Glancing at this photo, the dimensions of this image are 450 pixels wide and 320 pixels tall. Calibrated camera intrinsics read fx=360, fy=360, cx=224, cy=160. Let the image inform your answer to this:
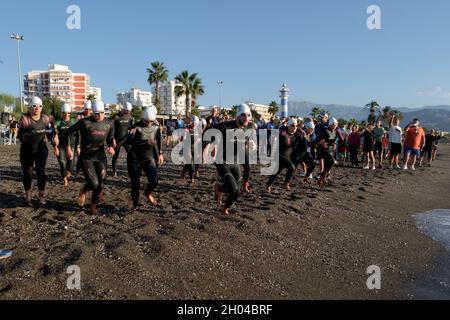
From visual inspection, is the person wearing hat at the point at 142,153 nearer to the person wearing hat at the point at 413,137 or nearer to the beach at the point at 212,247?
the beach at the point at 212,247

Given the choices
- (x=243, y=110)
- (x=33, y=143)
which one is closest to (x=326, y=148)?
(x=243, y=110)

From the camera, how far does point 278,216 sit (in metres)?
6.75

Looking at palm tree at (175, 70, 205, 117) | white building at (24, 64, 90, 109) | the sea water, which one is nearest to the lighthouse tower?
palm tree at (175, 70, 205, 117)

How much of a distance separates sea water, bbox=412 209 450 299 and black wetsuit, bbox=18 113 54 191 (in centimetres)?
680

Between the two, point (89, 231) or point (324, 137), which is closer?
point (89, 231)

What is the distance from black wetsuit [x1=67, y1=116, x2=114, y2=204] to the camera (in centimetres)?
671

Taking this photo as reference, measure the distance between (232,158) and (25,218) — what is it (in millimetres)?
3874

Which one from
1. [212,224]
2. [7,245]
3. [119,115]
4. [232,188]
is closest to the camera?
[7,245]

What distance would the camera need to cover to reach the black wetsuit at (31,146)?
7.09 meters

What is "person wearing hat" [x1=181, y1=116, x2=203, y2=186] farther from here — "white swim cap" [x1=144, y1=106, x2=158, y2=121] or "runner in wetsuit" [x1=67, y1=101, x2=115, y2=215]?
"runner in wetsuit" [x1=67, y1=101, x2=115, y2=215]

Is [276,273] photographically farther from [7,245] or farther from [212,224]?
[7,245]

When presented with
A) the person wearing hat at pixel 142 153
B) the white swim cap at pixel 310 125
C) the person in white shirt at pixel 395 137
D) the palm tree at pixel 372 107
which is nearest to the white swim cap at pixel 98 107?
the person wearing hat at pixel 142 153

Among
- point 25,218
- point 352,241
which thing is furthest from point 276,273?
point 25,218

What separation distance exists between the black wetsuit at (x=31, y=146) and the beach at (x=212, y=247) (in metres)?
0.69
